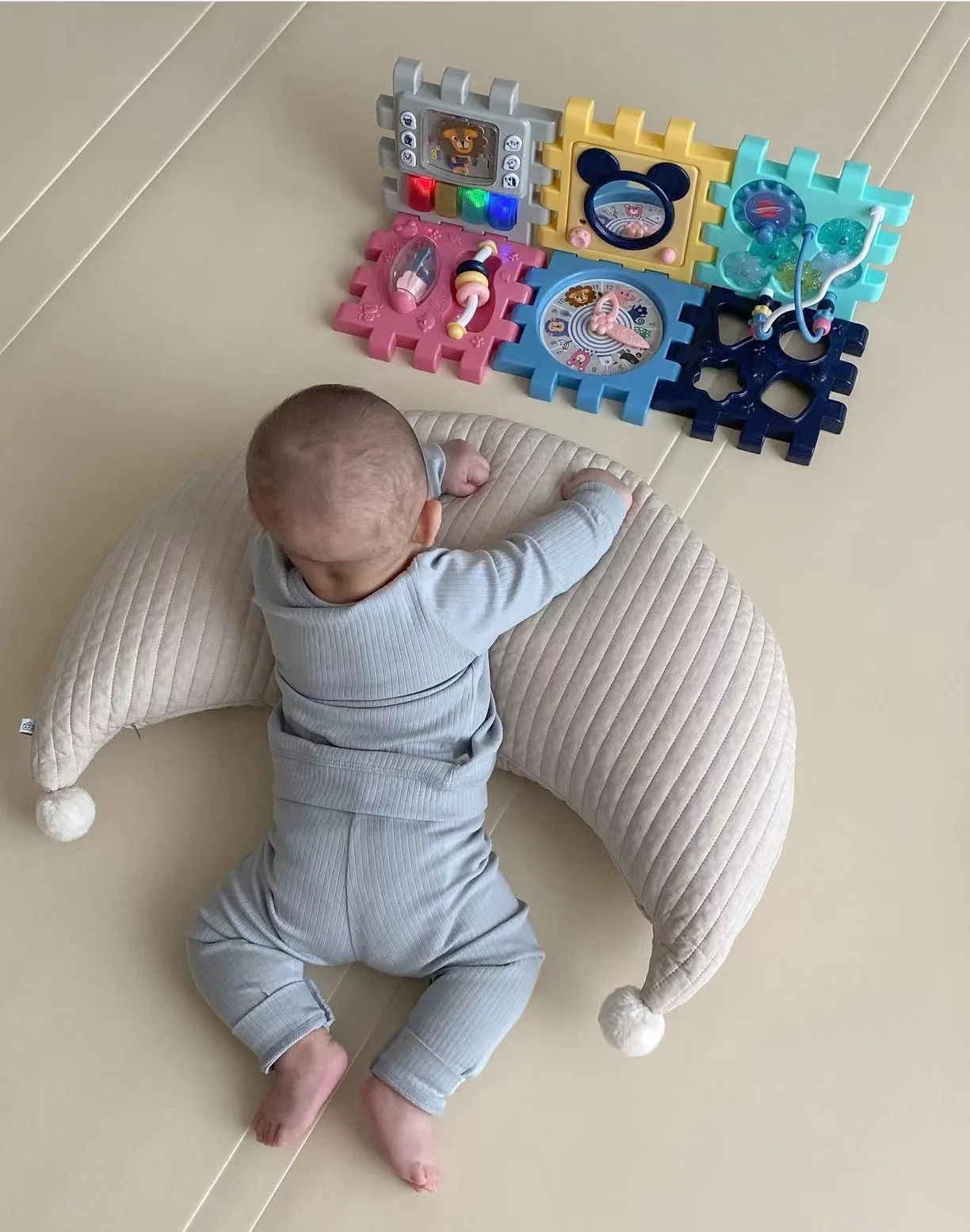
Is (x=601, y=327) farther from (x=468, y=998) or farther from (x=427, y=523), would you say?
(x=468, y=998)

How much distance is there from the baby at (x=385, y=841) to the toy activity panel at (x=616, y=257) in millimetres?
422

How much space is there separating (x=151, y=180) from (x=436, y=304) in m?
0.43

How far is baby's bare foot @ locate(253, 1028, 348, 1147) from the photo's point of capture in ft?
3.52

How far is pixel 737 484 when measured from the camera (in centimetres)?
143

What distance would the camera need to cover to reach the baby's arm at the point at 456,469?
122 centimetres

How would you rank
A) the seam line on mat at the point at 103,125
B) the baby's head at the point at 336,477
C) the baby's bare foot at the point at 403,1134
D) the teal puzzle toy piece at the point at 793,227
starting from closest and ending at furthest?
1. the baby's head at the point at 336,477
2. the baby's bare foot at the point at 403,1134
3. the teal puzzle toy piece at the point at 793,227
4. the seam line on mat at the point at 103,125

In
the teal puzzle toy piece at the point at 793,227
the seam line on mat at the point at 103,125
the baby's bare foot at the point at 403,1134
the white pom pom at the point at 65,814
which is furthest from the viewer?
the seam line on mat at the point at 103,125

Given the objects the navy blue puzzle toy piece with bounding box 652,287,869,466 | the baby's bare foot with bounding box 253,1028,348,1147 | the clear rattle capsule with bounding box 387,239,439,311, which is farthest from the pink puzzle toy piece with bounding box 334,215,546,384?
the baby's bare foot with bounding box 253,1028,348,1147

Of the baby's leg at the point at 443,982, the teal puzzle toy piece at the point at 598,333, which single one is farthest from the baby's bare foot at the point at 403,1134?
the teal puzzle toy piece at the point at 598,333

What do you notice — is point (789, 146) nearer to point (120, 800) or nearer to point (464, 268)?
point (464, 268)

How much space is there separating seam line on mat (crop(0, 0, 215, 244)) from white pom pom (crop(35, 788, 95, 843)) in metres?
0.77

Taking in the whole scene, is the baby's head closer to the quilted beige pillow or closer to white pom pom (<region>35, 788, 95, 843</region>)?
the quilted beige pillow

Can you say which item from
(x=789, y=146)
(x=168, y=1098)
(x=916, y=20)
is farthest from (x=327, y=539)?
(x=916, y=20)

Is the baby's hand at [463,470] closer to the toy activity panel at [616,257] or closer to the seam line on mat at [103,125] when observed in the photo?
the toy activity panel at [616,257]
